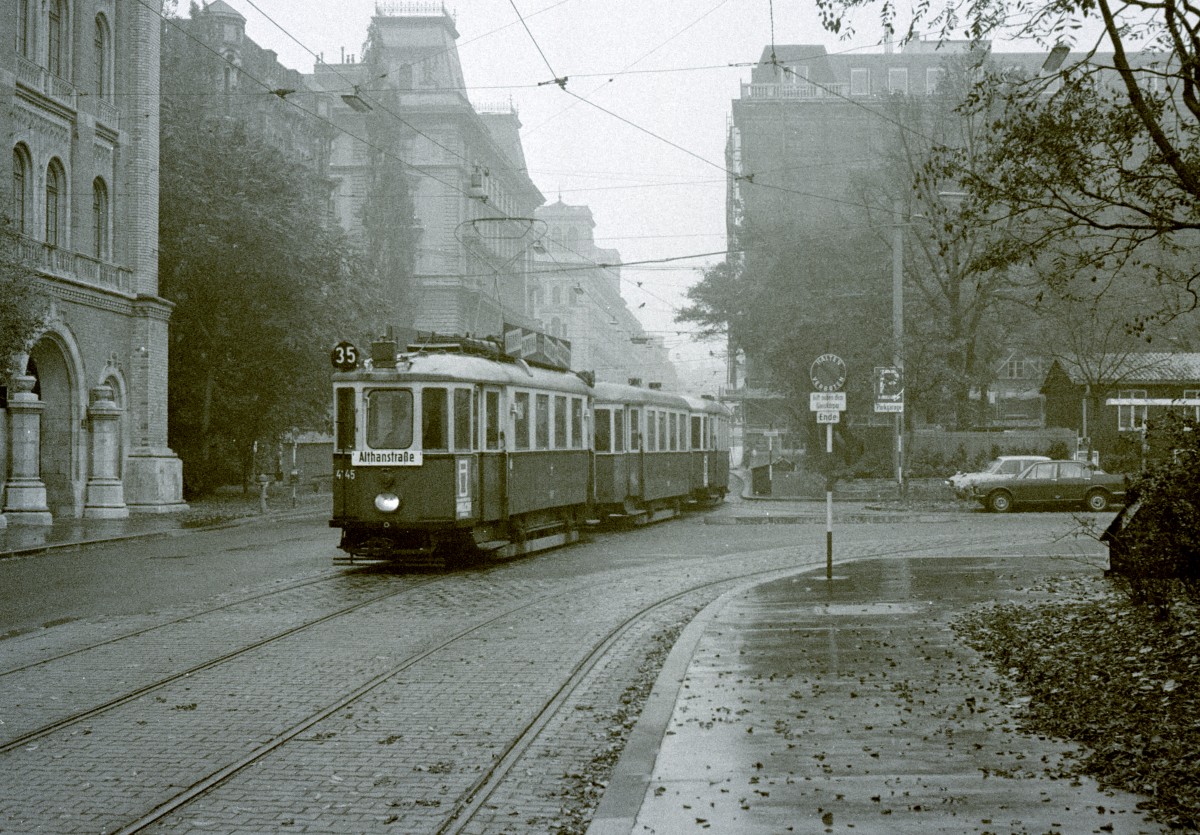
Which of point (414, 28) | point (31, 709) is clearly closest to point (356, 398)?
point (31, 709)

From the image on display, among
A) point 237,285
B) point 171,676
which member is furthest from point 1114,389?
point 171,676

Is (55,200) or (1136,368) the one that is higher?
(55,200)

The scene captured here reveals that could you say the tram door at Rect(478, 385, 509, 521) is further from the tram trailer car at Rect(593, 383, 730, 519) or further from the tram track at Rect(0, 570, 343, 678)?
the tram trailer car at Rect(593, 383, 730, 519)

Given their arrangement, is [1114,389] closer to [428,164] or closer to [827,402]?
[827,402]

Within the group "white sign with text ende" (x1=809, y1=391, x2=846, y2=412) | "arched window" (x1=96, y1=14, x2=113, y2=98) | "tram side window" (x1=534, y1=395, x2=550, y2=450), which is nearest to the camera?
"white sign with text ende" (x1=809, y1=391, x2=846, y2=412)

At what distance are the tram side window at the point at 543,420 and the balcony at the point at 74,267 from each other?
503 inches

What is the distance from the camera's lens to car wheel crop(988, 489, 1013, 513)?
116 ft

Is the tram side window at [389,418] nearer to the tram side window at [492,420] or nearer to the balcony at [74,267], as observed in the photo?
the tram side window at [492,420]

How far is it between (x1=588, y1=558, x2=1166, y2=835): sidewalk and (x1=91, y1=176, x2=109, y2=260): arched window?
26.9 meters

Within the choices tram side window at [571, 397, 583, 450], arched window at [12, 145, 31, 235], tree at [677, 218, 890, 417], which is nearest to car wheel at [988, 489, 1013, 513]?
tree at [677, 218, 890, 417]

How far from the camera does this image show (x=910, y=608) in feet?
44.4

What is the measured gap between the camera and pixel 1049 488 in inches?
1393

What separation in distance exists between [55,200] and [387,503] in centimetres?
1968

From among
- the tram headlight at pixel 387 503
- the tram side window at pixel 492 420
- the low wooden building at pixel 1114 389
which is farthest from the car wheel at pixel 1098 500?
the tram headlight at pixel 387 503
